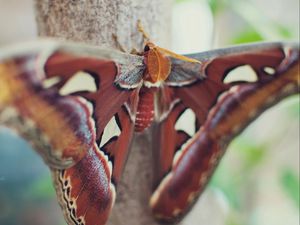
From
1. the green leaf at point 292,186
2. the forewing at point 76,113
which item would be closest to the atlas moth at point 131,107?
the forewing at point 76,113

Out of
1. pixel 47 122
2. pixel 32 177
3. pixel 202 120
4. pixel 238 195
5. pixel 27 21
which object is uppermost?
pixel 47 122

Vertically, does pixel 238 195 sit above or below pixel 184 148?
below

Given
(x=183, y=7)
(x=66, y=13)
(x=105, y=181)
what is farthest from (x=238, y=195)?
(x=66, y=13)

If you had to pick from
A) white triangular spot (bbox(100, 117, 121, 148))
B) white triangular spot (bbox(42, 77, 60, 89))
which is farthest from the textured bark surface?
white triangular spot (bbox(42, 77, 60, 89))

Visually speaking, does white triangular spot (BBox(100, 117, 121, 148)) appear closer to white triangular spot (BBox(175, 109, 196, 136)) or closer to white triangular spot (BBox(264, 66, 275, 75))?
white triangular spot (BBox(175, 109, 196, 136))

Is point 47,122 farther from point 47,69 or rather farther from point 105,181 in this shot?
point 105,181

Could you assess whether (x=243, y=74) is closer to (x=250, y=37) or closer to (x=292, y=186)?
(x=250, y=37)

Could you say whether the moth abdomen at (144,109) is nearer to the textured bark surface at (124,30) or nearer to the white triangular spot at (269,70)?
the textured bark surface at (124,30)
